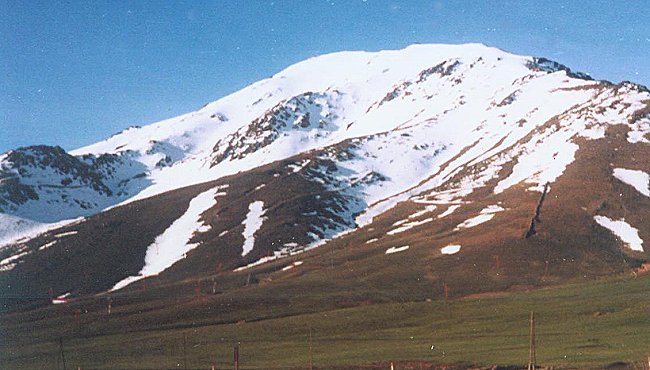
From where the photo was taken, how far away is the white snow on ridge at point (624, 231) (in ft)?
546

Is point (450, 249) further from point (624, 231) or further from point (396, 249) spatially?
point (624, 231)

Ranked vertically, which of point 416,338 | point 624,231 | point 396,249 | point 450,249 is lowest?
point 416,338

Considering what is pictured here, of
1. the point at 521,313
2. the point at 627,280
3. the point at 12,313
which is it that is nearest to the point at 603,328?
the point at 521,313

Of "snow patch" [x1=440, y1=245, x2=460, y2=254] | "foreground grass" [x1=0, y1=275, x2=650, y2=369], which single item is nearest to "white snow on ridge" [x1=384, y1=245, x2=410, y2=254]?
"snow patch" [x1=440, y1=245, x2=460, y2=254]

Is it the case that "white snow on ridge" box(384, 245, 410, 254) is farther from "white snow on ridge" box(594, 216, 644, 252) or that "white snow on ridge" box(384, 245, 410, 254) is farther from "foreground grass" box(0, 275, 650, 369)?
"foreground grass" box(0, 275, 650, 369)

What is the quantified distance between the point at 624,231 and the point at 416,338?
103 meters

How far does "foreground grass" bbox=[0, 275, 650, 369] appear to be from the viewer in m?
74.9

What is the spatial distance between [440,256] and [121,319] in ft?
241

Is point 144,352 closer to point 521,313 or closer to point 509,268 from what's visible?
point 521,313

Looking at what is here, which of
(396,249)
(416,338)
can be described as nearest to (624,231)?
(396,249)

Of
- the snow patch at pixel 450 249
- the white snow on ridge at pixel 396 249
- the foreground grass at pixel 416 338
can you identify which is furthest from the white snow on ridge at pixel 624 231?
the white snow on ridge at pixel 396 249

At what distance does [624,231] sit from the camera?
17550 cm

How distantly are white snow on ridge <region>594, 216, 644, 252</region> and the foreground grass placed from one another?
108 feet

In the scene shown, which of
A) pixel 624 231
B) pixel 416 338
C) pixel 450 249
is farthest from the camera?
pixel 450 249
